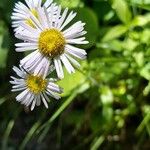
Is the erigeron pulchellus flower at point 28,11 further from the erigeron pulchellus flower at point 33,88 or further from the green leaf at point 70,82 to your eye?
the green leaf at point 70,82

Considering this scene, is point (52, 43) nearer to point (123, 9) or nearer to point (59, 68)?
point (59, 68)

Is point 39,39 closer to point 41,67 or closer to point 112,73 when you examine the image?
point 41,67

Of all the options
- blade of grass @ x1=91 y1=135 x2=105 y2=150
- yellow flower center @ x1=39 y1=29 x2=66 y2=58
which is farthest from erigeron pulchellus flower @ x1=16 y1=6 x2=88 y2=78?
blade of grass @ x1=91 y1=135 x2=105 y2=150

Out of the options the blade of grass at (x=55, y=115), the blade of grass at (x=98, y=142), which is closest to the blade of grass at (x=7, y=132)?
the blade of grass at (x=55, y=115)

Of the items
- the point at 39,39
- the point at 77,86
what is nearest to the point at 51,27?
the point at 39,39

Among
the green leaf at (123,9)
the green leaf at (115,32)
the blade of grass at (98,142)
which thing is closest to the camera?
the green leaf at (123,9)

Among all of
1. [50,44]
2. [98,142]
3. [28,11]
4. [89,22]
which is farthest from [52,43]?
[98,142]

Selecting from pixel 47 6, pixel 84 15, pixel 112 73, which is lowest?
pixel 112 73
